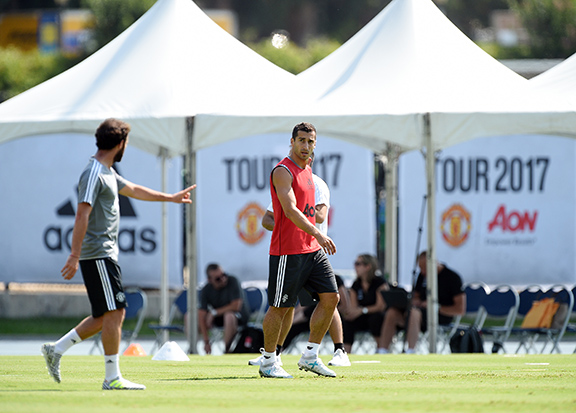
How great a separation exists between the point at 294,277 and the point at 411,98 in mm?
4348

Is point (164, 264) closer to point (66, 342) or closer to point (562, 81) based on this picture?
point (562, 81)

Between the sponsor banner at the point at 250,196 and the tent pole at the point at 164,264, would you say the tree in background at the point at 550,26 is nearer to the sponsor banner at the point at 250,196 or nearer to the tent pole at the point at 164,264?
the sponsor banner at the point at 250,196

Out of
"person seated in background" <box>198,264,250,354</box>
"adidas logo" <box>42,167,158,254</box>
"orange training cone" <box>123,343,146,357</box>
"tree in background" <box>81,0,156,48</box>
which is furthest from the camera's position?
"tree in background" <box>81,0,156,48</box>

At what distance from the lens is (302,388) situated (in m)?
6.09

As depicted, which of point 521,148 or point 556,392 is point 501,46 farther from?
point 556,392

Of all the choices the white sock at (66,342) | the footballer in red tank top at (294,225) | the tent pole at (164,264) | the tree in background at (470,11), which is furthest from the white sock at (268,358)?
the tree in background at (470,11)

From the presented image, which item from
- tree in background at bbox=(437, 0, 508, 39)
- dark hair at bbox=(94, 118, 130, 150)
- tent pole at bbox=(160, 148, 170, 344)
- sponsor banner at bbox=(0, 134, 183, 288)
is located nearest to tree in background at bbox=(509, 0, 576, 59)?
tree in background at bbox=(437, 0, 508, 39)

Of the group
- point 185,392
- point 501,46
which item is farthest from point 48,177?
point 501,46

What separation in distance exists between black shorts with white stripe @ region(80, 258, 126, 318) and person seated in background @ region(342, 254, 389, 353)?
20.4 ft

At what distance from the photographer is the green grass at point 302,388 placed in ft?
17.1

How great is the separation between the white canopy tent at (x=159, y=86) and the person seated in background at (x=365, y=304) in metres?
2.15

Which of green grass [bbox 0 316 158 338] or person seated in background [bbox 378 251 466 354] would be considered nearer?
person seated in background [bbox 378 251 466 354]

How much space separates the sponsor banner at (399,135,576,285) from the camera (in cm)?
1633

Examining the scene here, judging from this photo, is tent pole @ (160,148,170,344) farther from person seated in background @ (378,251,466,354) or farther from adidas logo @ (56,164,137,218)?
adidas logo @ (56,164,137,218)
